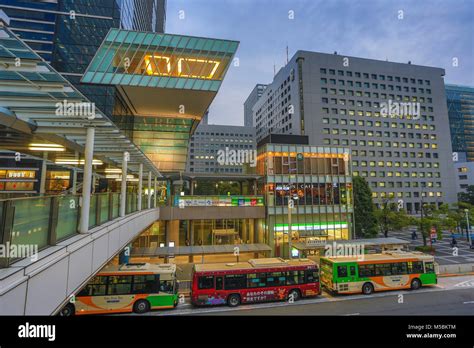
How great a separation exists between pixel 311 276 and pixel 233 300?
5238mm

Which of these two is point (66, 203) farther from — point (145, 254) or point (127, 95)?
point (127, 95)

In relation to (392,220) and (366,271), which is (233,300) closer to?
(366,271)

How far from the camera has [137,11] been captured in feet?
149

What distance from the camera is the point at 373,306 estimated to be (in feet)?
47.0

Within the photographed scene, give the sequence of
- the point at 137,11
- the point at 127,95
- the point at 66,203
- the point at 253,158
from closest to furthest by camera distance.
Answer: the point at 66,203
the point at 127,95
the point at 253,158
the point at 137,11

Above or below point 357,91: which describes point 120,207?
below

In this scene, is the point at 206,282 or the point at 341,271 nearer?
the point at 206,282

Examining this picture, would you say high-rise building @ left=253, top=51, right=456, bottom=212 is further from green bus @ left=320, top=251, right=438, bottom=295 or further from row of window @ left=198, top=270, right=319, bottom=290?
row of window @ left=198, top=270, right=319, bottom=290

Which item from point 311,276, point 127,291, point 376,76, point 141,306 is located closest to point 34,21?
point 127,291

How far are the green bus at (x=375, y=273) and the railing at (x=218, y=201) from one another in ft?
44.6

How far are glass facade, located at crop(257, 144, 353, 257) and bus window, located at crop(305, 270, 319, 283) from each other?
12.4 metres

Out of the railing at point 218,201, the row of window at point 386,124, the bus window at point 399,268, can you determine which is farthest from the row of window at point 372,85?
the bus window at point 399,268
